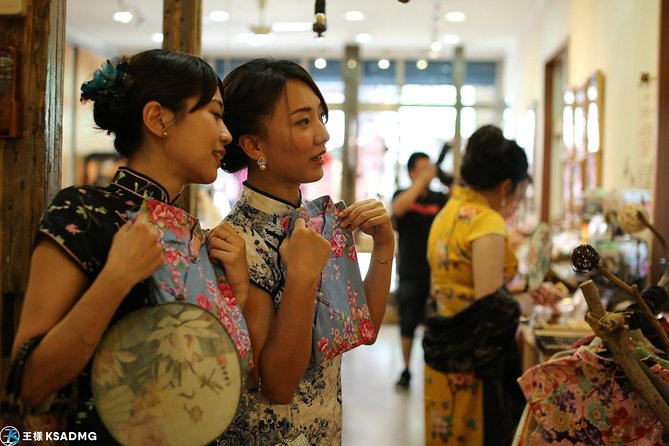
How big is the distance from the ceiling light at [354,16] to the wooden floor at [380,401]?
4.23 m

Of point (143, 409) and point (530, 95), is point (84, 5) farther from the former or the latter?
point (143, 409)

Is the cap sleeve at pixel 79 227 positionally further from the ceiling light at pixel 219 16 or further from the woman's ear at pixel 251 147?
the ceiling light at pixel 219 16

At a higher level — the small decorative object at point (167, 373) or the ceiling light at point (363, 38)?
the ceiling light at point (363, 38)

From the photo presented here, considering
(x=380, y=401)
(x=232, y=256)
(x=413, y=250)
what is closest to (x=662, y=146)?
(x=413, y=250)

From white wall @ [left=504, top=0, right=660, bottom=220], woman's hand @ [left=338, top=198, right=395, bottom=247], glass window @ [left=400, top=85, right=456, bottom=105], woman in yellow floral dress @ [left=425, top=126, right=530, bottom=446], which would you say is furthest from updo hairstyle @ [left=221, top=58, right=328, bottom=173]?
glass window @ [left=400, top=85, right=456, bottom=105]

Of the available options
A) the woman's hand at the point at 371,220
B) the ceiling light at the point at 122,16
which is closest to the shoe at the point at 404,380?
the woman's hand at the point at 371,220

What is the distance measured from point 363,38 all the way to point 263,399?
9.90 metres

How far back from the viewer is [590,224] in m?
4.75

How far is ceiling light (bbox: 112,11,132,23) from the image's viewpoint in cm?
911

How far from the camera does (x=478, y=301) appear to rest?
2.71 metres

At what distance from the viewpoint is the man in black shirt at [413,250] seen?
5743 mm

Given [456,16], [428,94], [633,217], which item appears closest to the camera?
[633,217]

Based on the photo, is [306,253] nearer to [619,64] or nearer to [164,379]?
[164,379]

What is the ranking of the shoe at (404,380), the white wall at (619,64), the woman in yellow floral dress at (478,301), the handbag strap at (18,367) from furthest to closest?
1. the shoe at (404,380)
2. the white wall at (619,64)
3. the woman in yellow floral dress at (478,301)
4. the handbag strap at (18,367)
